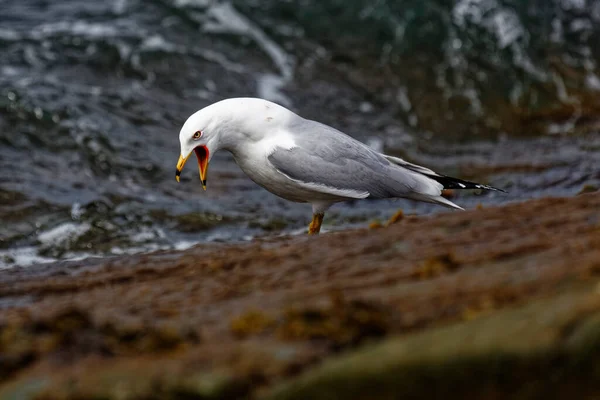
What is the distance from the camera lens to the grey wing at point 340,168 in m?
A: 5.84

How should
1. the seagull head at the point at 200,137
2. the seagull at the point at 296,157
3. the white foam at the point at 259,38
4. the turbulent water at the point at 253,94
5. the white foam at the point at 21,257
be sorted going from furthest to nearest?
the white foam at the point at 259,38 < the turbulent water at the point at 253,94 < the white foam at the point at 21,257 < the seagull at the point at 296,157 < the seagull head at the point at 200,137

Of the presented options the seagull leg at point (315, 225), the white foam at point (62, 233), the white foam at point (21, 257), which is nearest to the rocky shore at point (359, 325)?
the seagull leg at point (315, 225)

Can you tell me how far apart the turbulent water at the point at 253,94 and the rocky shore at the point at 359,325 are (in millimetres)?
3591

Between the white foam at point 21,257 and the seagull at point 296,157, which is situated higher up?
the seagull at point 296,157

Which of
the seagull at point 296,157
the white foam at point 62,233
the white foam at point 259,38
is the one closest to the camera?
the seagull at point 296,157

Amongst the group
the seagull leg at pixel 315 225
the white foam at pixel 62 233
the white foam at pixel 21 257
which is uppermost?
the seagull leg at pixel 315 225

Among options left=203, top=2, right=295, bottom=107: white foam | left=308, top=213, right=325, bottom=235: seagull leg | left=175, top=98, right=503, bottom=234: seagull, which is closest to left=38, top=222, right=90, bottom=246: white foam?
left=175, top=98, right=503, bottom=234: seagull

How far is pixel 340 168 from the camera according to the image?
19.8ft

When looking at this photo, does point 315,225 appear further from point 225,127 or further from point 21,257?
point 21,257

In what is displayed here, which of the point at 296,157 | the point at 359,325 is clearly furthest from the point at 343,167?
the point at 359,325

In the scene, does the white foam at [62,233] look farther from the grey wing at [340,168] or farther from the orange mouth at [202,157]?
the grey wing at [340,168]

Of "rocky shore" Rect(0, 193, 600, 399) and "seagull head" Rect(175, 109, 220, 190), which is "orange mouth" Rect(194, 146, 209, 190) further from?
"rocky shore" Rect(0, 193, 600, 399)

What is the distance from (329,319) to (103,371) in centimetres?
69

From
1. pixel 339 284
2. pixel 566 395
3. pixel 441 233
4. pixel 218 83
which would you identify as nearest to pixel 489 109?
pixel 218 83
